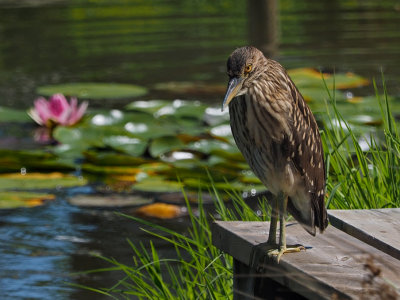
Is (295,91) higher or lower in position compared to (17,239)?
higher

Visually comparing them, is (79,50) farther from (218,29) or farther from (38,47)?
(218,29)

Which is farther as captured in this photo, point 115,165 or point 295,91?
point 115,165

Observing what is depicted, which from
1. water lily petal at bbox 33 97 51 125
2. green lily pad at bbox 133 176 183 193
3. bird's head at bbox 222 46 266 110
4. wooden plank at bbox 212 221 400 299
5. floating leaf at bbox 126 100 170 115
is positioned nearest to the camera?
wooden plank at bbox 212 221 400 299

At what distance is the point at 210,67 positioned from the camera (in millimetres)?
8367

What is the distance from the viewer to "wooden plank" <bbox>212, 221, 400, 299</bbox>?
202 cm

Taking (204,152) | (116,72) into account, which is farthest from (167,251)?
(116,72)

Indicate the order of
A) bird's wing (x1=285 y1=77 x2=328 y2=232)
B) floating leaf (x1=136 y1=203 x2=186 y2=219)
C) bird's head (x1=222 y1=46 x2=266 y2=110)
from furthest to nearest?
floating leaf (x1=136 y1=203 x2=186 y2=219)
bird's wing (x1=285 y1=77 x2=328 y2=232)
bird's head (x1=222 y1=46 x2=266 y2=110)

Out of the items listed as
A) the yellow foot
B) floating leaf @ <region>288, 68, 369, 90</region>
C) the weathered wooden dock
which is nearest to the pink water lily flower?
floating leaf @ <region>288, 68, 369, 90</region>

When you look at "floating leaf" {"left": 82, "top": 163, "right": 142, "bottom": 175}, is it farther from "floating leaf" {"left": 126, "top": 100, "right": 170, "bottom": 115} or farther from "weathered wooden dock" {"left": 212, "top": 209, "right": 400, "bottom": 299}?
"weathered wooden dock" {"left": 212, "top": 209, "right": 400, "bottom": 299}

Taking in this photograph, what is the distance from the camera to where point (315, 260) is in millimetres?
2230

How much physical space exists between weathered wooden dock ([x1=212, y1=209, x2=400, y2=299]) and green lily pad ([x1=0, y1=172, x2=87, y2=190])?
2483mm

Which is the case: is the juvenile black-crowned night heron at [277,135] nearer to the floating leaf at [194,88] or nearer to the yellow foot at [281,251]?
the yellow foot at [281,251]

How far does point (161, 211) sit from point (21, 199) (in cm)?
75

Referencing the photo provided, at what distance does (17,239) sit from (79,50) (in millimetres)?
5395
